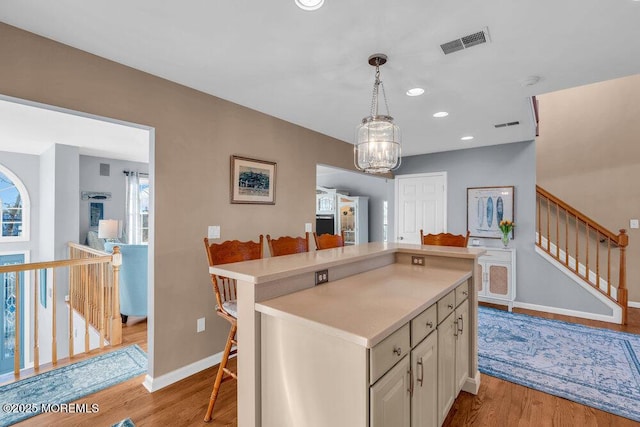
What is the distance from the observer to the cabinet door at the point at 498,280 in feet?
14.3

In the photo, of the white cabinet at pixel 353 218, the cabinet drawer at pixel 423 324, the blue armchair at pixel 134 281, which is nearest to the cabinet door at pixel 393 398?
the cabinet drawer at pixel 423 324

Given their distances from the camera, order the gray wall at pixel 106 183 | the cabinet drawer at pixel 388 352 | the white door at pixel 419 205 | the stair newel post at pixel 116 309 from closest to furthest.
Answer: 1. the cabinet drawer at pixel 388 352
2. the stair newel post at pixel 116 309
3. the white door at pixel 419 205
4. the gray wall at pixel 106 183

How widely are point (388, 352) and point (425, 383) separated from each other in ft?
1.74

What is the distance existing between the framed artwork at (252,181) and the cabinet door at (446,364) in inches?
85.5

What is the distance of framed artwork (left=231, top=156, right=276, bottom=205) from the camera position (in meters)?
3.01

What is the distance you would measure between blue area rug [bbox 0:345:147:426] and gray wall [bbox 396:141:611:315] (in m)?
4.88

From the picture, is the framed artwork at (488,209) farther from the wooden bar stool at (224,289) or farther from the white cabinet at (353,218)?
the wooden bar stool at (224,289)

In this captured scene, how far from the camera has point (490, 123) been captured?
3.67 meters

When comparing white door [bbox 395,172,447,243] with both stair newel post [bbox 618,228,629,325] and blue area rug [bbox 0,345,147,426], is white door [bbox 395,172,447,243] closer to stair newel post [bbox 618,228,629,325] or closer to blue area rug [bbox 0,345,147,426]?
stair newel post [bbox 618,228,629,325]

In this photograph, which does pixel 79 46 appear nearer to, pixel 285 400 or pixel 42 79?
pixel 42 79

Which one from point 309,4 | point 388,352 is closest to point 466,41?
point 309,4

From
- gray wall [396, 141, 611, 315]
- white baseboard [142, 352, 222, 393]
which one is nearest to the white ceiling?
gray wall [396, 141, 611, 315]

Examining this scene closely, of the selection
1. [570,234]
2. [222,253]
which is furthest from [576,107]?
[222,253]

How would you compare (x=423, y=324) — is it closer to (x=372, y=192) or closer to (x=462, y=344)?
(x=462, y=344)
